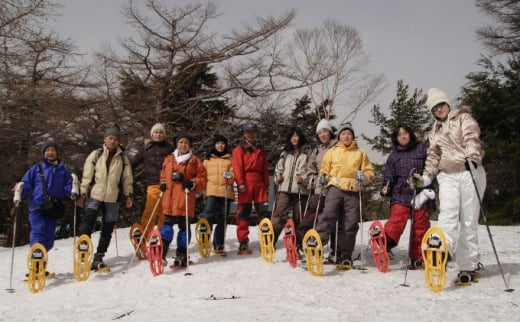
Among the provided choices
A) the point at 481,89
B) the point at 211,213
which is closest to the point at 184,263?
the point at 211,213

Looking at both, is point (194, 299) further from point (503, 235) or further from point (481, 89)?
point (481, 89)

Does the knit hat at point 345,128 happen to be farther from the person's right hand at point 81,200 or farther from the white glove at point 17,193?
the white glove at point 17,193

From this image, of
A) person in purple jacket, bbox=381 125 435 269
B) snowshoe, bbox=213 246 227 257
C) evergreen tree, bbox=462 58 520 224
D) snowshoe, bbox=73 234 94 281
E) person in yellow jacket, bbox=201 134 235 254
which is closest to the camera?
person in purple jacket, bbox=381 125 435 269

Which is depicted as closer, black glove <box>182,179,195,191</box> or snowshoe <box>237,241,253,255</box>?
black glove <box>182,179,195,191</box>

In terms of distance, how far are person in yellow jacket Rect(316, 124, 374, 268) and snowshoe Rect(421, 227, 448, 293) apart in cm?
Result: 126

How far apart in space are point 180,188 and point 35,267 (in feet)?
6.73

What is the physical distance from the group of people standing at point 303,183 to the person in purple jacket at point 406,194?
13 mm

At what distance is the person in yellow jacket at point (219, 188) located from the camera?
6945 millimetres

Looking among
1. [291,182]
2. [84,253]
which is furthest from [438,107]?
[84,253]

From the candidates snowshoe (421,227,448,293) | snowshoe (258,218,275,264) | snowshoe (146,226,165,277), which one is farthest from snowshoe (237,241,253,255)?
snowshoe (421,227,448,293)

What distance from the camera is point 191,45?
675 inches

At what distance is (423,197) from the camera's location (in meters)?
5.43

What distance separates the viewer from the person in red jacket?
22.5 ft

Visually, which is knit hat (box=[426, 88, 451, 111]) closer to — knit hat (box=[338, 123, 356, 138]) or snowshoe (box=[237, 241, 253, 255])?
knit hat (box=[338, 123, 356, 138])
